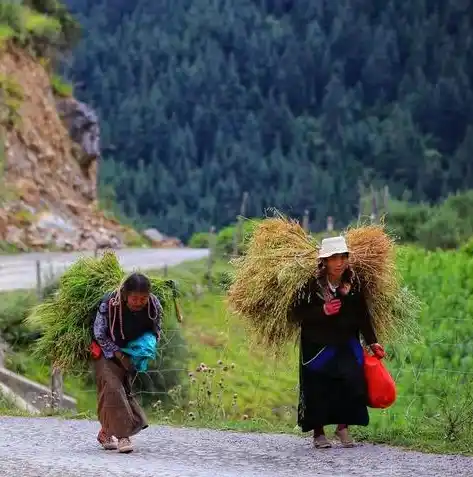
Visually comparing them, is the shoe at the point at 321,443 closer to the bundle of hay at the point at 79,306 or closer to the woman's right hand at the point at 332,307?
the woman's right hand at the point at 332,307

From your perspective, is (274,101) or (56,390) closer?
(56,390)

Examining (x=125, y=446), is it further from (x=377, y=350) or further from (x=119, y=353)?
(x=377, y=350)

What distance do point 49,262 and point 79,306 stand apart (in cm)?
1333

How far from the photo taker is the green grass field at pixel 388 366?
9.72 metres

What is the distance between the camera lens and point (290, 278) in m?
8.82

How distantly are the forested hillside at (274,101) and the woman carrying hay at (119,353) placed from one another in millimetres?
53421

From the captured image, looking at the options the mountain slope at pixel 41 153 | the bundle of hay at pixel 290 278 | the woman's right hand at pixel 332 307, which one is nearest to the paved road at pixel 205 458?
the bundle of hay at pixel 290 278

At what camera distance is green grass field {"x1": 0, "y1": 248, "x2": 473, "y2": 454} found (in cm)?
972

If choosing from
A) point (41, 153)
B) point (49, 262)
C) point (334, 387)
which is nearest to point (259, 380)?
point (49, 262)

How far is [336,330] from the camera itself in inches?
344

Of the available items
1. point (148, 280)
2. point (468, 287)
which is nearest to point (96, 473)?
point (148, 280)

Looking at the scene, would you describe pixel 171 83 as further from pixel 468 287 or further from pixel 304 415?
pixel 304 415

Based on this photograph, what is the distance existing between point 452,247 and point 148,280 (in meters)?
32.2

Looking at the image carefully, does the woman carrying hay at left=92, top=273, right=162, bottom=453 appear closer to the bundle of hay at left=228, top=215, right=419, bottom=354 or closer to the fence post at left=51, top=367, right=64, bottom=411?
the bundle of hay at left=228, top=215, right=419, bottom=354
